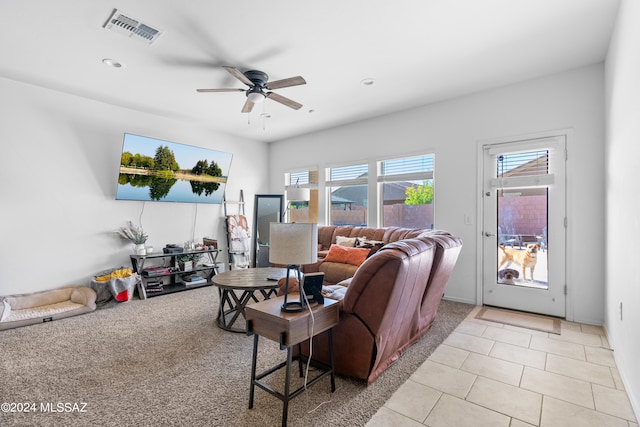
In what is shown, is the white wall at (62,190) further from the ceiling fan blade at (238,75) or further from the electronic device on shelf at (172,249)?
the ceiling fan blade at (238,75)

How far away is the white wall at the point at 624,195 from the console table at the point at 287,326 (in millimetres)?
1839

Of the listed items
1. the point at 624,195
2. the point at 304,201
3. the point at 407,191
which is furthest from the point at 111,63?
the point at 624,195

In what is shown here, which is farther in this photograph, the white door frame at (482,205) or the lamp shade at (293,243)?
the white door frame at (482,205)

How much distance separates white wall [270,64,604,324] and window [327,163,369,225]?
23 cm

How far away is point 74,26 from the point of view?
103 inches

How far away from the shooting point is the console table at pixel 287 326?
1667 millimetres

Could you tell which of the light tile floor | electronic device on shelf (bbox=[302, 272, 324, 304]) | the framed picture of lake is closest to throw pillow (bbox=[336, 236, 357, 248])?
the light tile floor

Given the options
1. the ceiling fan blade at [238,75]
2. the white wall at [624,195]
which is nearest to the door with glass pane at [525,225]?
the white wall at [624,195]

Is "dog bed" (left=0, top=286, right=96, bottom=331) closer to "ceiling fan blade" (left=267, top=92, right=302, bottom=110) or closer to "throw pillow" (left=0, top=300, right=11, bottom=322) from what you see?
"throw pillow" (left=0, top=300, right=11, bottom=322)

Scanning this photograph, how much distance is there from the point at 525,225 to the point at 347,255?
228 cm

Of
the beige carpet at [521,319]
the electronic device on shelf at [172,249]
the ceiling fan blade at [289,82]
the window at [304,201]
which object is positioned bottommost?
the beige carpet at [521,319]

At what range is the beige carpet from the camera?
10.6 ft

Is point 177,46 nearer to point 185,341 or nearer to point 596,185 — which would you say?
point 185,341

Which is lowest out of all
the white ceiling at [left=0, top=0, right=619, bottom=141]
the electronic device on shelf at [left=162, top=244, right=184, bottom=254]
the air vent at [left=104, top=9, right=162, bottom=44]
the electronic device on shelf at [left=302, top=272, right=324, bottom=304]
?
the electronic device on shelf at [left=162, top=244, right=184, bottom=254]
